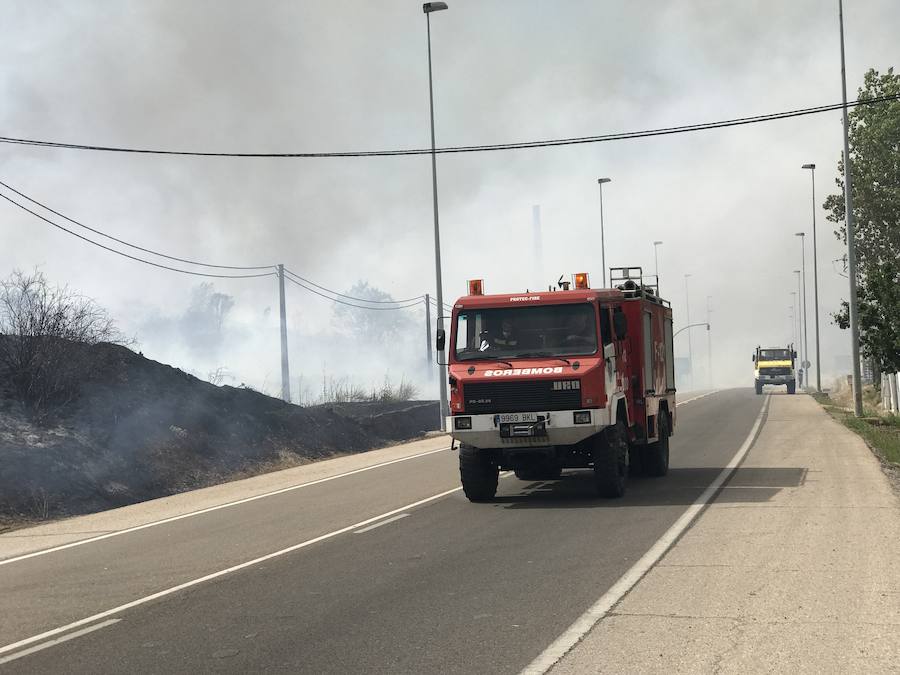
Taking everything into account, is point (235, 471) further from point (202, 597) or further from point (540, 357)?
point (202, 597)

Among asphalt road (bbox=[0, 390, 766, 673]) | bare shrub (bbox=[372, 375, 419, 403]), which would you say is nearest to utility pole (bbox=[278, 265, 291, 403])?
bare shrub (bbox=[372, 375, 419, 403])

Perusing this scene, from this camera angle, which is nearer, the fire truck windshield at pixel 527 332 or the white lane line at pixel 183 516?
the white lane line at pixel 183 516

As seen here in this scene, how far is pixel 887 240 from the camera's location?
49406 millimetres

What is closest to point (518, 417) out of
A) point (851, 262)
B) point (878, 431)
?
point (878, 431)

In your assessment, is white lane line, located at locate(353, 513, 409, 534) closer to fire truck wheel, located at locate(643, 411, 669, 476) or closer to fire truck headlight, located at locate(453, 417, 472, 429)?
fire truck headlight, located at locate(453, 417, 472, 429)

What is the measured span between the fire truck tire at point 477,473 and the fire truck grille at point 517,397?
2.63ft

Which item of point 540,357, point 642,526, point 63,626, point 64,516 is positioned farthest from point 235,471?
point 63,626

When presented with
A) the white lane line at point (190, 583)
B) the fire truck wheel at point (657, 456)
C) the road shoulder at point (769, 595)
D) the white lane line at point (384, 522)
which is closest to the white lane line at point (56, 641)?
the white lane line at point (190, 583)

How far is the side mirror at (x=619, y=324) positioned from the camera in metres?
14.3

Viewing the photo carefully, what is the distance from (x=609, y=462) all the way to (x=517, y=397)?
1555 millimetres

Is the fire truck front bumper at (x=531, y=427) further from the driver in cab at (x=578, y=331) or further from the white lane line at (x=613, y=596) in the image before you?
the white lane line at (x=613, y=596)

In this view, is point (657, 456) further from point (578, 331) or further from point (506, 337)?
point (506, 337)

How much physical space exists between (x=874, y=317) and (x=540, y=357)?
65.7 feet

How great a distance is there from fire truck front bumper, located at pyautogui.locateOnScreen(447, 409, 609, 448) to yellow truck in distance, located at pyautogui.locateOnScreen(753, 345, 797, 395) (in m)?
52.1
